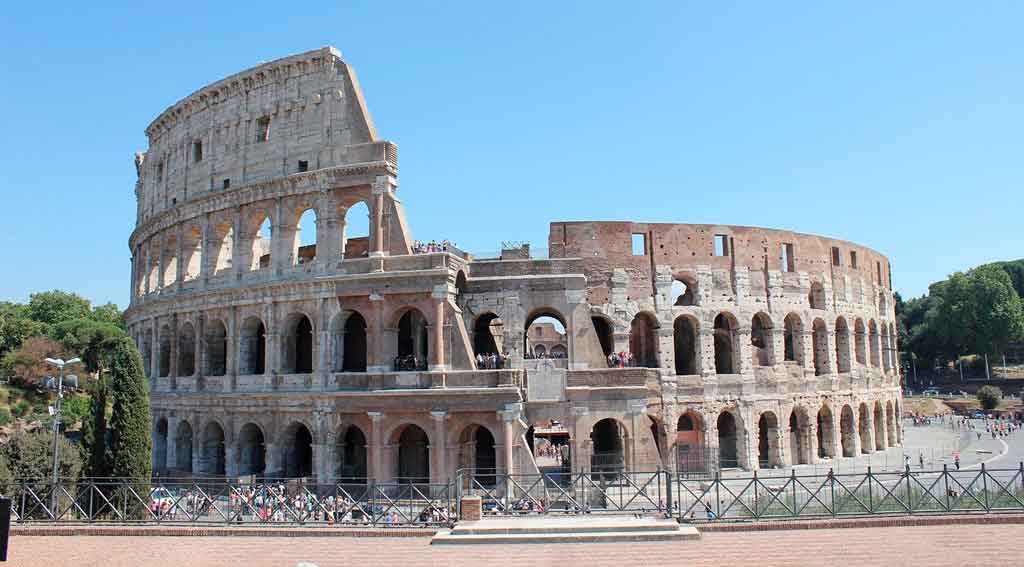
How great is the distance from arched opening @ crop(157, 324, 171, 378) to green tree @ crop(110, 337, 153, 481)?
10634mm

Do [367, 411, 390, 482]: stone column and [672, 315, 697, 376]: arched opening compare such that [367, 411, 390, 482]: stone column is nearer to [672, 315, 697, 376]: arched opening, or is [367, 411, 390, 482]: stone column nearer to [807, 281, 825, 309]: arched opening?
[672, 315, 697, 376]: arched opening

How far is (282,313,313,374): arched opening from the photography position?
2870 cm

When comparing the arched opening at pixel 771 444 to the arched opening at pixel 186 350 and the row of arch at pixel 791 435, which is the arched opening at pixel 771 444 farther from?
the arched opening at pixel 186 350

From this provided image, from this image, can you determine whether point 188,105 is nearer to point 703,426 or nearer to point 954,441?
point 703,426

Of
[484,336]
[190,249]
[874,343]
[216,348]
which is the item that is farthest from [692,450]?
[190,249]

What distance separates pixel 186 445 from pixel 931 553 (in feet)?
94.1

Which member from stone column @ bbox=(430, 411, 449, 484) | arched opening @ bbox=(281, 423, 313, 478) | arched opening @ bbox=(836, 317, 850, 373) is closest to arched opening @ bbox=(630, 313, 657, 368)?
stone column @ bbox=(430, 411, 449, 484)

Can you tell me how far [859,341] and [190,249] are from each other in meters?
33.0

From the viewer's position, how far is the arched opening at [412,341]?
1062 inches

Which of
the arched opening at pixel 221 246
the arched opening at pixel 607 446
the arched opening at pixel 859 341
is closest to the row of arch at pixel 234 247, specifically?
the arched opening at pixel 221 246

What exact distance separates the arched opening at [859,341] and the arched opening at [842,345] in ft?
5.84

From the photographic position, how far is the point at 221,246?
31438 millimetres

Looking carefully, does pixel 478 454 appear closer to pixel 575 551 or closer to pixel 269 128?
pixel 269 128

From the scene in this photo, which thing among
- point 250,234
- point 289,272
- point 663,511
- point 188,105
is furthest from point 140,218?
point 663,511
